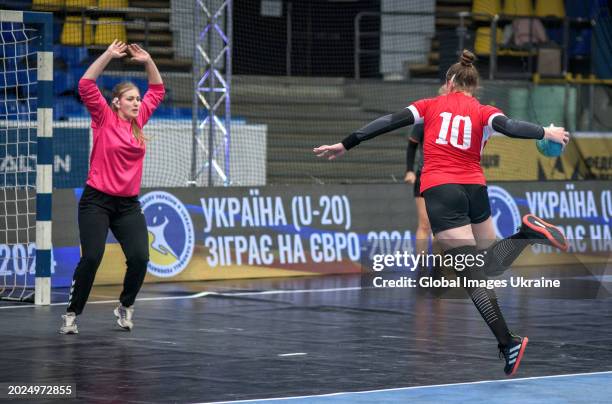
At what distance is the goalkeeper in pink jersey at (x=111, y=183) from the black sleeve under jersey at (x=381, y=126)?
2.36 meters

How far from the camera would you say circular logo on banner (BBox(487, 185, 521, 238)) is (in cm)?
1902

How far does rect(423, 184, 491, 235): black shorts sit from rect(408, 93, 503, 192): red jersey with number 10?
49mm

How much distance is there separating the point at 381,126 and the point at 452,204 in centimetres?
80

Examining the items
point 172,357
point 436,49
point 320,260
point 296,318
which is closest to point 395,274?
point 320,260

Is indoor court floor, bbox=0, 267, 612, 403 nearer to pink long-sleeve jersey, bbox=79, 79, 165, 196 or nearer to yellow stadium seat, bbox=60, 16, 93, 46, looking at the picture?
pink long-sleeve jersey, bbox=79, 79, 165, 196

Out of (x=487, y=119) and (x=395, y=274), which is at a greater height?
(x=487, y=119)

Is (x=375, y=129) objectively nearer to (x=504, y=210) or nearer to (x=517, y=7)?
(x=504, y=210)

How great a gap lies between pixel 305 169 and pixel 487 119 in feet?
49.9

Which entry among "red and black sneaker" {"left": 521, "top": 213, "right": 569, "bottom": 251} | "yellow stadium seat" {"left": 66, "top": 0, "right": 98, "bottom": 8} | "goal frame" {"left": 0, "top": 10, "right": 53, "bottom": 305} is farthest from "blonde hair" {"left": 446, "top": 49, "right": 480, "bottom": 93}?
"yellow stadium seat" {"left": 66, "top": 0, "right": 98, "bottom": 8}

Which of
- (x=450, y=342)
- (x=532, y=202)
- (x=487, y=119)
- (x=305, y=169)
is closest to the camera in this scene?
(x=487, y=119)

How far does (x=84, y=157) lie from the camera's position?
Answer: 2141 cm

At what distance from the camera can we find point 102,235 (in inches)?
439

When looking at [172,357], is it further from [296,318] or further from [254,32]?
[254,32]

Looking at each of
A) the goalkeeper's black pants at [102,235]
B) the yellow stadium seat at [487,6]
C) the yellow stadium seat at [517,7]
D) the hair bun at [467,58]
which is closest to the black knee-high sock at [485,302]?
the hair bun at [467,58]
